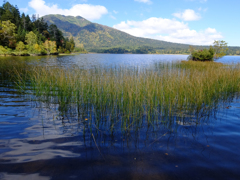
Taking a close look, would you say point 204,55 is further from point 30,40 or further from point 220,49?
point 30,40

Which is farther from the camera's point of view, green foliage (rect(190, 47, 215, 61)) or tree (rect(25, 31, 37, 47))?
tree (rect(25, 31, 37, 47))

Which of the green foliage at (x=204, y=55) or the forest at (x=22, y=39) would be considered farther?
the forest at (x=22, y=39)

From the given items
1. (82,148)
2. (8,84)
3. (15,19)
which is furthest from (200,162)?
(15,19)

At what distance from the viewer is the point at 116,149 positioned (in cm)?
305

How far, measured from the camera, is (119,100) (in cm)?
478

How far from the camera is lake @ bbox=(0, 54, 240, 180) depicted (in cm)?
244

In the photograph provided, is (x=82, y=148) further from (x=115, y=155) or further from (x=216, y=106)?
(x=216, y=106)

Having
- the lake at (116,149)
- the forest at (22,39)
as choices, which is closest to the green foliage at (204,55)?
the lake at (116,149)

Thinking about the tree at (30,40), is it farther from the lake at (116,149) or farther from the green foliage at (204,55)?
the lake at (116,149)

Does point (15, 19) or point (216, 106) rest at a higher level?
point (15, 19)

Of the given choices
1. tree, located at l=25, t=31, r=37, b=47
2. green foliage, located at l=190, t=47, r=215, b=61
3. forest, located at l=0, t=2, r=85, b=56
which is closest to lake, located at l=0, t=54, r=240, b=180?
green foliage, located at l=190, t=47, r=215, b=61

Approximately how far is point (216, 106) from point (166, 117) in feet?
7.46

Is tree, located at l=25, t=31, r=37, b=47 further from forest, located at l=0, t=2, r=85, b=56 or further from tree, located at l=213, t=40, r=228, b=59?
tree, located at l=213, t=40, r=228, b=59

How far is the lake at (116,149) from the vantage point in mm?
2439
